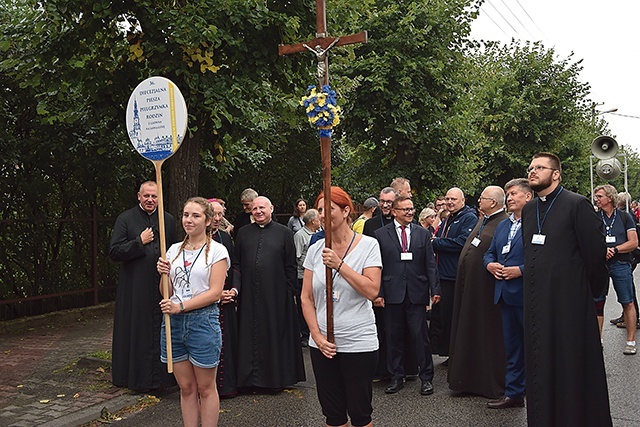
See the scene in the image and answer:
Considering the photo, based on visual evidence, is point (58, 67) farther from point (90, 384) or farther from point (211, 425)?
point (211, 425)

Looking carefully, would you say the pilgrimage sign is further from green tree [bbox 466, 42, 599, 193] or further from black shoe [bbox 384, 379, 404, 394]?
green tree [bbox 466, 42, 599, 193]

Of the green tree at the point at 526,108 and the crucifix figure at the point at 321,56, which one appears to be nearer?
the crucifix figure at the point at 321,56

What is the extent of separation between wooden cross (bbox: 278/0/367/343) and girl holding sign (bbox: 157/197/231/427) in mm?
1011

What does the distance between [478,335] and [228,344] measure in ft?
8.12

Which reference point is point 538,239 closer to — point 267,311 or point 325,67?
point 325,67

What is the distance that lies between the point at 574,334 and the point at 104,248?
9.45m

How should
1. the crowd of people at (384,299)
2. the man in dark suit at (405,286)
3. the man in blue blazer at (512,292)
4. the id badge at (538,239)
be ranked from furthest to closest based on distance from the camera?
1. the man in dark suit at (405,286)
2. the man in blue blazer at (512,292)
3. the id badge at (538,239)
4. the crowd of people at (384,299)

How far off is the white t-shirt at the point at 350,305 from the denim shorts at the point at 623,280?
19.4ft

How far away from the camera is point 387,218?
862 cm

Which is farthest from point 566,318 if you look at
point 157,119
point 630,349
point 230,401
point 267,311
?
point 630,349

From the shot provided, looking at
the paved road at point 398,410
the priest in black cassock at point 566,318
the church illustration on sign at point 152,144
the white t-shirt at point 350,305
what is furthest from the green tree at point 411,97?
the white t-shirt at point 350,305

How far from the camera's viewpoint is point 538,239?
17.8 feet

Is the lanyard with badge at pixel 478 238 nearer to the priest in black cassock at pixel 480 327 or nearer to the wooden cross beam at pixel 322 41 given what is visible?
the priest in black cassock at pixel 480 327

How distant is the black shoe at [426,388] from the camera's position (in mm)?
7297
